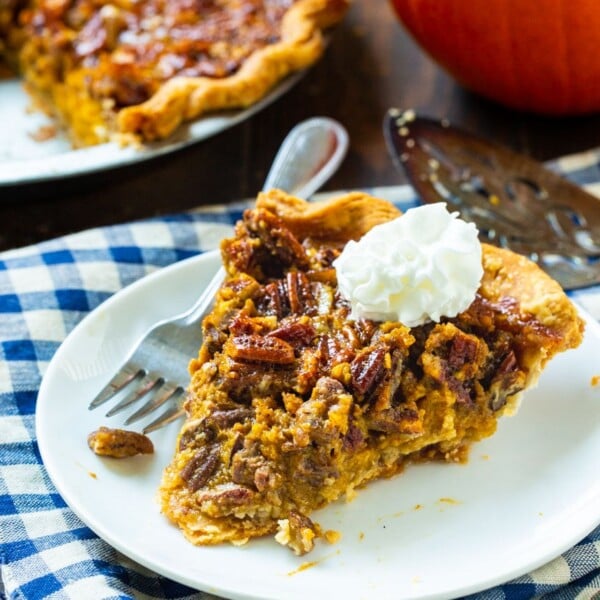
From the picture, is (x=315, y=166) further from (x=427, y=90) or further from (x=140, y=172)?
(x=427, y=90)

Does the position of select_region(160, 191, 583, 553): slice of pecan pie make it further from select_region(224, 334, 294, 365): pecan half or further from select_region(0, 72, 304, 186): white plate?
select_region(0, 72, 304, 186): white plate

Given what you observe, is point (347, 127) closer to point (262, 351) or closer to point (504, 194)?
point (504, 194)

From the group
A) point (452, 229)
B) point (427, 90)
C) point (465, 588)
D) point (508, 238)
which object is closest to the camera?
point (465, 588)

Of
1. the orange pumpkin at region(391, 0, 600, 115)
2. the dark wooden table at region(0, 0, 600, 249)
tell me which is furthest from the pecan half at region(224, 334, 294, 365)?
the orange pumpkin at region(391, 0, 600, 115)

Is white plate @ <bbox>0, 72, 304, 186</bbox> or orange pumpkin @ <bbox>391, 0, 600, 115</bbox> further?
orange pumpkin @ <bbox>391, 0, 600, 115</bbox>

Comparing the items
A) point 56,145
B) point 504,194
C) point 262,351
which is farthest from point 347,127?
point 262,351

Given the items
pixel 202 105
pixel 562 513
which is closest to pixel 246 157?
pixel 202 105

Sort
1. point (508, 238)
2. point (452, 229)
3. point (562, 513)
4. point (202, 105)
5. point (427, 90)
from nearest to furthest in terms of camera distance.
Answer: point (562, 513) < point (452, 229) < point (508, 238) < point (202, 105) < point (427, 90)
